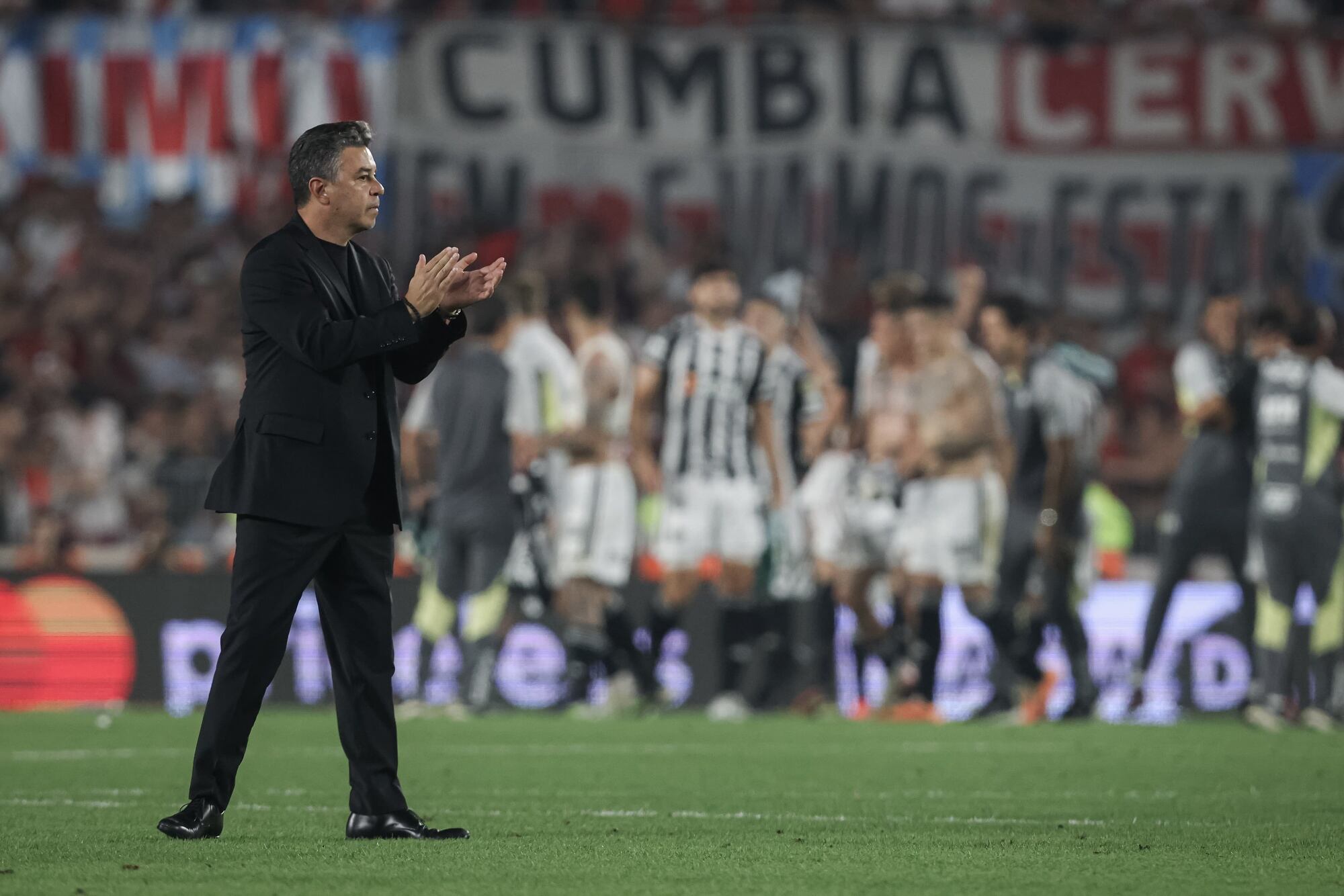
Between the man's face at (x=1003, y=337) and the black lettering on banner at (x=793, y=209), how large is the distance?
5.73 m

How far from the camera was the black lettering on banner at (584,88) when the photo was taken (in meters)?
19.4

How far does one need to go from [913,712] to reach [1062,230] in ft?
25.3

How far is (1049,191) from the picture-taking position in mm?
19594

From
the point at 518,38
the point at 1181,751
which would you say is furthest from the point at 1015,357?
the point at 518,38

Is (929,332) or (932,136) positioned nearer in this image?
(929,332)

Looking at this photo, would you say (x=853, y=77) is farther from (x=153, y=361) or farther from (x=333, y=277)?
(x=333, y=277)

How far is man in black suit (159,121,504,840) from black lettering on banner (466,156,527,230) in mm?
13019

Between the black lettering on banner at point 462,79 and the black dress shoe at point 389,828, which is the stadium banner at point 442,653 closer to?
the black lettering on banner at point 462,79

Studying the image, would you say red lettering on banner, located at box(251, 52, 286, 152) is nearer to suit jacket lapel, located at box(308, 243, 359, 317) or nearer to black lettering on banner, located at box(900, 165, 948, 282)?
black lettering on banner, located at box(900, 165, 948, 282)

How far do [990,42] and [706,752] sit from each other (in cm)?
Answer: 1046

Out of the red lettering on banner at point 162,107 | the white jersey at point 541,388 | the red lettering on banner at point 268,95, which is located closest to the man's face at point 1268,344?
the white jersey at point 541,388

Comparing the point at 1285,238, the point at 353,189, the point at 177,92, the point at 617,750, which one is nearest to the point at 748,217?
the point at 1285,238

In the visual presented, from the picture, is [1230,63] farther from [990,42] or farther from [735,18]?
[735,18]

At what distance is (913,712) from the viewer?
1297cm
